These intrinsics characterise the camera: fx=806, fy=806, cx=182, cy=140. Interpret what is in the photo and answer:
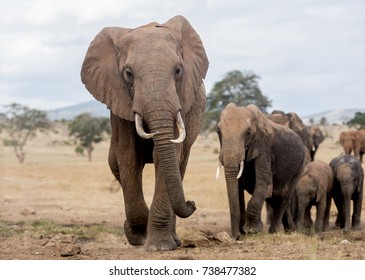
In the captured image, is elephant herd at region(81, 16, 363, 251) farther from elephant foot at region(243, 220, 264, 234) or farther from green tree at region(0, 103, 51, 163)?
green tree at region(0, 103, 51, 163)

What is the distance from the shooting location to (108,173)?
2783 centimetres

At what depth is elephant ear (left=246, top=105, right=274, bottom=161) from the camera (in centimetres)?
1170

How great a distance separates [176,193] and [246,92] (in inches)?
1699

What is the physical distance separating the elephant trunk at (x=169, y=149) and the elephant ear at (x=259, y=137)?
435 centimetres

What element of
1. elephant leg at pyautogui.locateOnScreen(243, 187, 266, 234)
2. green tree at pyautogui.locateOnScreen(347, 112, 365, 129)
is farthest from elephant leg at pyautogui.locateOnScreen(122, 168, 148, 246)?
green tree at pyautogui.locateOnScreen(347, 112, 365, 129)

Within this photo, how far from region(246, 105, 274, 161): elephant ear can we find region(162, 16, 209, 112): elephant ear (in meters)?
3.24

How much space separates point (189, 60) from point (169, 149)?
4.27ft

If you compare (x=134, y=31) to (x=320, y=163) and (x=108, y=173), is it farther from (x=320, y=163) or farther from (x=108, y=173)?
(x=108, y=173)

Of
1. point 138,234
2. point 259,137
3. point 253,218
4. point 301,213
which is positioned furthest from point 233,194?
point 301,213

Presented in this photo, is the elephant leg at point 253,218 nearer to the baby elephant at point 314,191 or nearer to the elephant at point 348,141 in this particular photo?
the baby elephant at point 314,191

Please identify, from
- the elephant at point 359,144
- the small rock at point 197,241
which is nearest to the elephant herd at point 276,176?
the small rock at point 197,241

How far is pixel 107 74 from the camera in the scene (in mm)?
8164

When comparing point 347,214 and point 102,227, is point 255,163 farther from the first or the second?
point 102,227

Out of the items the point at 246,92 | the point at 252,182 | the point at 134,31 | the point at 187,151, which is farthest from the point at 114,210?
the point at 246,92
